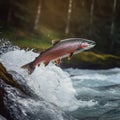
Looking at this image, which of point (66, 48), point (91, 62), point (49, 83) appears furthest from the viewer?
point (91, 62)

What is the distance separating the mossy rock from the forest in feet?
20.3

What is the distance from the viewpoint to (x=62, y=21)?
48.1 metres

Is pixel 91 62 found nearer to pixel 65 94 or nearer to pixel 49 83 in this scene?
pixel 65 94

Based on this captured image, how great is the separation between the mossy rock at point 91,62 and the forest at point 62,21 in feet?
20.3

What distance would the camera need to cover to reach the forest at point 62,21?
120 feet

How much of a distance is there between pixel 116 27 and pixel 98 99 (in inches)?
1328

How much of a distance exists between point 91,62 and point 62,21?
2118 centimetres

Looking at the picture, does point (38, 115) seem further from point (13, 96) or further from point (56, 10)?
point (56, 10)

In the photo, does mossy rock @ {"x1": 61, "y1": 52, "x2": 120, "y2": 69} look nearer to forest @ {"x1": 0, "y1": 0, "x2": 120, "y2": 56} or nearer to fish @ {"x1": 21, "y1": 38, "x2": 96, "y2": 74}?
forest @ {"x1": 0, "y1": 0, "x2": 120, "y2": 56}

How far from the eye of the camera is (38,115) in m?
7.64

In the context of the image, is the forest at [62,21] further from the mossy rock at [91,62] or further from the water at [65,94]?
the water at [65,94]

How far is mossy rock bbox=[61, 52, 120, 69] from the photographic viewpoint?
26766 millimetres

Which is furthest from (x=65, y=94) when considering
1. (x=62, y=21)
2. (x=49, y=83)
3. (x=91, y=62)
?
(x=62, y=21)

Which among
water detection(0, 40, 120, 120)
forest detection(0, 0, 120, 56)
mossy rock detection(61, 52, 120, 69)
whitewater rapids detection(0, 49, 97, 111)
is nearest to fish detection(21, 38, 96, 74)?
water detection(0, 40, 120, 120)
